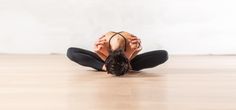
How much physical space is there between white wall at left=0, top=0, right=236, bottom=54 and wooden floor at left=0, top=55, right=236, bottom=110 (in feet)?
1.43

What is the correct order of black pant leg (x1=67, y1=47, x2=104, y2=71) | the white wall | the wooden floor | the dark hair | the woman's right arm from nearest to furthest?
the wooden floor < the dark hair < the woman's right arm < black pant leg (x1=67, y1=47, x2=104, y2=71) < the white wall

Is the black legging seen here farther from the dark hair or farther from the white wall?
the white wall

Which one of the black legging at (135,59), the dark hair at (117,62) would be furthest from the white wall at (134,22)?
the dark hair at (117,62)

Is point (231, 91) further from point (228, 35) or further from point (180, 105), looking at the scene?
point (228, 35)

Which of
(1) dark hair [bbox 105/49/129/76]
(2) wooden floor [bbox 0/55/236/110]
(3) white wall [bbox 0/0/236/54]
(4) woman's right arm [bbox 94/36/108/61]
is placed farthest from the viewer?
(3) white wall [bbox 0/0/236/54]

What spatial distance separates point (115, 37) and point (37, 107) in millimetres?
746

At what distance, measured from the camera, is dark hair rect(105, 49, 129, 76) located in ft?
6.07

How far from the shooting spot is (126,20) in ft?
9.87

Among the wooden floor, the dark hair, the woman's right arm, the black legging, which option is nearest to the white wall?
the wooden floor

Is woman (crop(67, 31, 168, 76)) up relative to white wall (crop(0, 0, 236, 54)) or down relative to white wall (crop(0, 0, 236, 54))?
down

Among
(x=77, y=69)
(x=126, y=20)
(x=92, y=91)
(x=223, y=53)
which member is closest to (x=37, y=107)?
(x=92, y=91)

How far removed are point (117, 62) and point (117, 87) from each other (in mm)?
178

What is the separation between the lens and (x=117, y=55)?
1.85 meters

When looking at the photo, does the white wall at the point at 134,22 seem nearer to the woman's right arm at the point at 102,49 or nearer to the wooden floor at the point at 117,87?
the wooden floor at the point at 117,87
